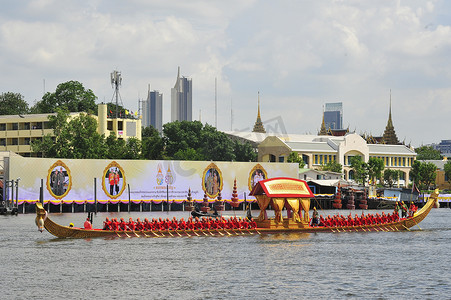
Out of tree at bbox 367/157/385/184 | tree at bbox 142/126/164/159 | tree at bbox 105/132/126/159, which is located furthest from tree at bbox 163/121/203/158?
tree at bbox 367/157/385/184

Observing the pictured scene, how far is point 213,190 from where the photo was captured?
397 feet

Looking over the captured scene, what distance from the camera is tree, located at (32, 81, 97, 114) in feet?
529

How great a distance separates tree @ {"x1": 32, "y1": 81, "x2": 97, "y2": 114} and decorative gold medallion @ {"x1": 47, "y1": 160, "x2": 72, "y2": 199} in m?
56.0

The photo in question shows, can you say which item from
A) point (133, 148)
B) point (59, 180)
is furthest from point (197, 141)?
point (59, 180)

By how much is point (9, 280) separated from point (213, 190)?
77.4 metres

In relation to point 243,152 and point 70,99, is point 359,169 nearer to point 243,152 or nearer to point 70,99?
point 243,152

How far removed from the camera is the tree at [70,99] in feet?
529

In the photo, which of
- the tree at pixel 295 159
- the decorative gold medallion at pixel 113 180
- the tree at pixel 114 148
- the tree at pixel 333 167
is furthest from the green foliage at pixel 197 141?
the decorative gold medallion at pixel 113 180

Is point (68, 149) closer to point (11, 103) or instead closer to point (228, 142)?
point (228, 142)

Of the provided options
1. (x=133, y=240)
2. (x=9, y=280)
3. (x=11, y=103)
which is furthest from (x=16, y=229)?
(x=11, y=103)

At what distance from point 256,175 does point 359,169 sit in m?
51.8

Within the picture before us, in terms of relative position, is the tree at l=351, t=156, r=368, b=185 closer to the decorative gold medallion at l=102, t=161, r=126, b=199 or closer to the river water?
the decorative gold medallion at l=102, t=161, r=126, b=199

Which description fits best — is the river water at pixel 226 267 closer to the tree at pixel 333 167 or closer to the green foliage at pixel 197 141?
the green foliage at pixel 197 141

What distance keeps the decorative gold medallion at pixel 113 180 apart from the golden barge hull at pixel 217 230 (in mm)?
46624
